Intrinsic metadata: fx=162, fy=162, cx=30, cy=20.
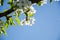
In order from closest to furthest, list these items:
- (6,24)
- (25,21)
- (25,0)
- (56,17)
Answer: (25,0) → (25,21) → (6,24) → (56,17)

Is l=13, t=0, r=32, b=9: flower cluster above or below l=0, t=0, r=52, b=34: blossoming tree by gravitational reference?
above

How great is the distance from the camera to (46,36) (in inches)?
152

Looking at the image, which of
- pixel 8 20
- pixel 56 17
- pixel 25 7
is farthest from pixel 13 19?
pixel 56 17

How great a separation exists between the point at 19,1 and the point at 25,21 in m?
0.13

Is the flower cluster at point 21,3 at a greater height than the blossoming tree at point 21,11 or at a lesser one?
greater

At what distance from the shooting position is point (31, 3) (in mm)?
584

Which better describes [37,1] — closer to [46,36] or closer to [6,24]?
[6,24]

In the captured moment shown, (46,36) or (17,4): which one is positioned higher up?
(17,4)

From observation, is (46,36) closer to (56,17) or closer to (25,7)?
(56,17)

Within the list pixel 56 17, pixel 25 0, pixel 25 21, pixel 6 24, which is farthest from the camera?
pixel 56 17

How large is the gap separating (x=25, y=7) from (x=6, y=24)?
0.22 meters

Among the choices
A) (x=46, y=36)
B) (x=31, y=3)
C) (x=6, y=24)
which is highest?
(x=31, y=3)

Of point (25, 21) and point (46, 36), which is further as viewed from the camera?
point (46, 36)

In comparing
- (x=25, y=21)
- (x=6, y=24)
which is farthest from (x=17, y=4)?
(x=6, y=24)
